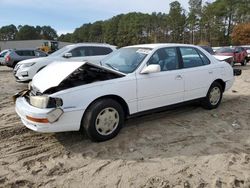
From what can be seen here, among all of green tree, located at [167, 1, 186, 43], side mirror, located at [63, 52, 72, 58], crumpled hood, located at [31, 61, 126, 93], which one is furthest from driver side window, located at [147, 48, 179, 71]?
green tree, located at [167, 1, 186, 43]

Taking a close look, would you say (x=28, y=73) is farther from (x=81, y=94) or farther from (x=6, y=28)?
(x=6, y=28)

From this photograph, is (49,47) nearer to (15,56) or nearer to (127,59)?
(15,56)

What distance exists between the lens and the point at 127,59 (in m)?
A: 5.64

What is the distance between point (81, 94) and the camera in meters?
4.43

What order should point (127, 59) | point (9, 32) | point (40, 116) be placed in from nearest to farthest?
point (40, 116)
point (127, 59)
point (9, 32)

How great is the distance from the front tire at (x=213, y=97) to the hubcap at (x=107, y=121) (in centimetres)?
256

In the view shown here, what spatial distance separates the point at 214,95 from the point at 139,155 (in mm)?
3141

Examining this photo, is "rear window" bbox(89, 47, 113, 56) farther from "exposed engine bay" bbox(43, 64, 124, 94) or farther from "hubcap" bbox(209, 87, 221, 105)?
"exposed engine bay" bbox(43, 64, 124, 94)

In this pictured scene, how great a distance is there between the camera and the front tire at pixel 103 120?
14.8 ft

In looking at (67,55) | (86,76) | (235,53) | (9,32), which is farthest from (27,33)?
(86,76)

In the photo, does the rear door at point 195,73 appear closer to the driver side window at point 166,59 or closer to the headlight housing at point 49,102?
the driver side window at point 166,59

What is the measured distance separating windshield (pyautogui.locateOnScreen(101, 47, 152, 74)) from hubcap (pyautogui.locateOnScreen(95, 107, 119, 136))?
0.83 meters

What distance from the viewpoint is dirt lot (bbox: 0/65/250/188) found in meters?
3.62

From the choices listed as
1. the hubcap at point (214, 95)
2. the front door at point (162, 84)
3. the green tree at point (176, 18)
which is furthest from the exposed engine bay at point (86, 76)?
the green tree at point (176, 18)
